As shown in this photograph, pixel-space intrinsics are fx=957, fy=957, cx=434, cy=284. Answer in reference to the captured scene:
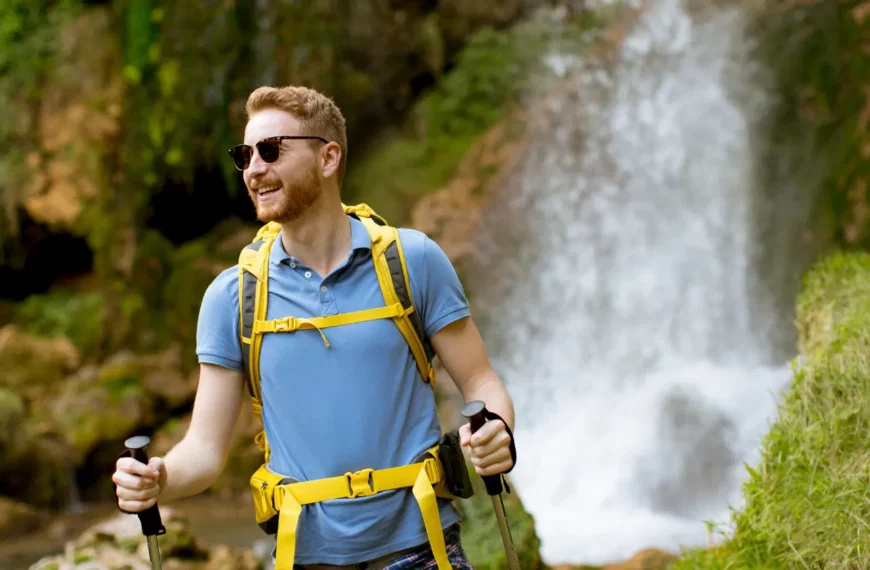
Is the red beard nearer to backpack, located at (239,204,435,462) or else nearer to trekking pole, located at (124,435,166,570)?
backpack, located at (239,204,435,462)

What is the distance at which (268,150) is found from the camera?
2.52m

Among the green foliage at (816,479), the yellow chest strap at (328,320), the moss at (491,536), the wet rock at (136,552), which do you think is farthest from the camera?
the wet rock at (136,552)

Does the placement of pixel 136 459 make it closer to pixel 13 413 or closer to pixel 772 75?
pixel 13 413

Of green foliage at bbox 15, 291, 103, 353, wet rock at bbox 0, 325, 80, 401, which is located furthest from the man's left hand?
green foliage at bbox 15, 291, 103, 353

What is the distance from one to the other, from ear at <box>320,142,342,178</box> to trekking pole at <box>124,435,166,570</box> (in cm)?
85

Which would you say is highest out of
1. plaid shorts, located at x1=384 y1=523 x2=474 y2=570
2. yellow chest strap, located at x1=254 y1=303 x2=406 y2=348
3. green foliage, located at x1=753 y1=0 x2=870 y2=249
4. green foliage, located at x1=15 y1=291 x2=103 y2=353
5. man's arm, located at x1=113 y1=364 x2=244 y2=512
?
green foliage, located at x1=15 y1=291 x2=103 y2=353

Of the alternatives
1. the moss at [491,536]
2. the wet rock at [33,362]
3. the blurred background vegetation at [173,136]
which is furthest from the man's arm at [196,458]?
the wet rock at [33,362]

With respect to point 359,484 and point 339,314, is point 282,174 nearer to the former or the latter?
point 339,314

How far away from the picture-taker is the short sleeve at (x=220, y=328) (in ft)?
8.30

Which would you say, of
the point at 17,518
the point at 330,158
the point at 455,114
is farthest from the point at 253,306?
the point at 455,114

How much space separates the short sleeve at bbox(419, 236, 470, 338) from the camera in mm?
2564

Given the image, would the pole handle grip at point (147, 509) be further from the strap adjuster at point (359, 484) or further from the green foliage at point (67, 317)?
the green foliage at point (67, 317)

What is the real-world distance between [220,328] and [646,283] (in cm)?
916

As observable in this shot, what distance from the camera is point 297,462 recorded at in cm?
247
